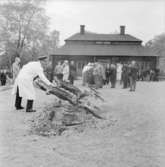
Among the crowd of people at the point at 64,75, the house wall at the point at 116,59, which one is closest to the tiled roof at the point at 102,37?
the house wall at the point at 116,59

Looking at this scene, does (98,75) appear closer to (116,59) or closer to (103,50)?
(103,50)

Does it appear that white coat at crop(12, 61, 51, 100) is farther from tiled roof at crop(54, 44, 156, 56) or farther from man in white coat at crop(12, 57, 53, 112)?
tiled roof at crop(54, 44, 156, 56)

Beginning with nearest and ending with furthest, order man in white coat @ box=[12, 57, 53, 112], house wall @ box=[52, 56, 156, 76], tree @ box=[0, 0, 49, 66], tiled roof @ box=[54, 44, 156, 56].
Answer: man in white coat @ box=[12, 57, 53, 112]
tree @ box=[0, 0, 49, 66]
tiled roof @ box=[54, 44, 156, 56]
house wall @ box=[52, 56, 156, 76]

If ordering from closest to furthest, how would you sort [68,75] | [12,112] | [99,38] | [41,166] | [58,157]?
[41,166]
[58,157]
[12,112]
[68,75]
[99,38]

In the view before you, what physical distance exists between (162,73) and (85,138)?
26.8 m

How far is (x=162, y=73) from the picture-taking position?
30656 mm

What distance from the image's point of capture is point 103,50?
104ft

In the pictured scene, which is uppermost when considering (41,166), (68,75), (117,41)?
(117,41)

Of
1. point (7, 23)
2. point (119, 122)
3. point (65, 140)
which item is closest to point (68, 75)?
point (119, 122)

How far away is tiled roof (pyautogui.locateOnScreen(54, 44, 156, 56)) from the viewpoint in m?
31.3

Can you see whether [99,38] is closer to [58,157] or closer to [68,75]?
[68,75]

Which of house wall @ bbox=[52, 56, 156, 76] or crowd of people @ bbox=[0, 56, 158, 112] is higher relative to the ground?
house wall @ bbox=[52, 56, 156, 76]

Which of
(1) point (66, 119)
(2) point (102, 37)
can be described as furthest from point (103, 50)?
(1) point (66, 119)

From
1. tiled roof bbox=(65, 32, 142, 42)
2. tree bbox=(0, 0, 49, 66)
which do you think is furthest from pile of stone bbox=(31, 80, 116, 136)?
tiled roof bbox=(65, 32, 142, 42)
